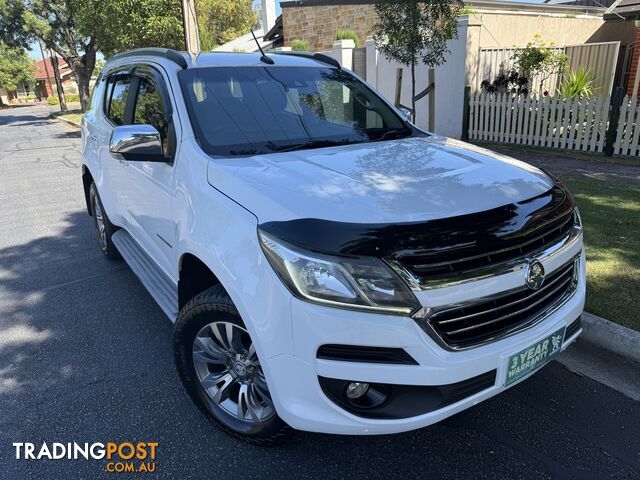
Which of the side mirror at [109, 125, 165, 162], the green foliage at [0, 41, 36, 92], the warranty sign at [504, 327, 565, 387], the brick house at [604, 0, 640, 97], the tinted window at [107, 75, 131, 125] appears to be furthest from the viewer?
the green foliage at [0, 41, 36, 92]

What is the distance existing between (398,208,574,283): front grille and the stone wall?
65.6ft

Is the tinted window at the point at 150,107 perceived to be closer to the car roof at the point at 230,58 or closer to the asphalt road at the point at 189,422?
the car roof at the point at 230,58

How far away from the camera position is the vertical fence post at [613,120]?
8.18 m

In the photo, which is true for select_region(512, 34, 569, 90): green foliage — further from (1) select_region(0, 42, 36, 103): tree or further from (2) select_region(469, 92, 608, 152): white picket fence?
(1) select_region(0, 42, 36, 103): tree

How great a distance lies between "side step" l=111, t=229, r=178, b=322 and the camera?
3141 mm

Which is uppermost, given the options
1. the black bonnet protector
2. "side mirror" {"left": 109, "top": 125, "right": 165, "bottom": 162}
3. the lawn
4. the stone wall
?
the stone wall

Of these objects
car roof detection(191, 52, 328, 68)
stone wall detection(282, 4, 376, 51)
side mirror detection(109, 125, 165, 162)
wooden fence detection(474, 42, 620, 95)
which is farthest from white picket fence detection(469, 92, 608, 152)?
stone wall detection(282, 4, 376, 51)

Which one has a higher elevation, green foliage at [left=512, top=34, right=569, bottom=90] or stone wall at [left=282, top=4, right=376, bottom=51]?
stone wall at [left=282, top=4, right=376, bottom=51]

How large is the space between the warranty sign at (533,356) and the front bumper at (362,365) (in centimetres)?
7

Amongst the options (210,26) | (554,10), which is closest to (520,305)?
(554,10)

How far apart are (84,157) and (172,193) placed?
9.97ft

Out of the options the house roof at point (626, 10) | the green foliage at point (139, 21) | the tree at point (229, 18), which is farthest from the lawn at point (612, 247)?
the tree at point (229, 18)

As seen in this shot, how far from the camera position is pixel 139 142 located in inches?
112

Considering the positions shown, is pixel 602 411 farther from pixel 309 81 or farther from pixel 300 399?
pixel 309 81
